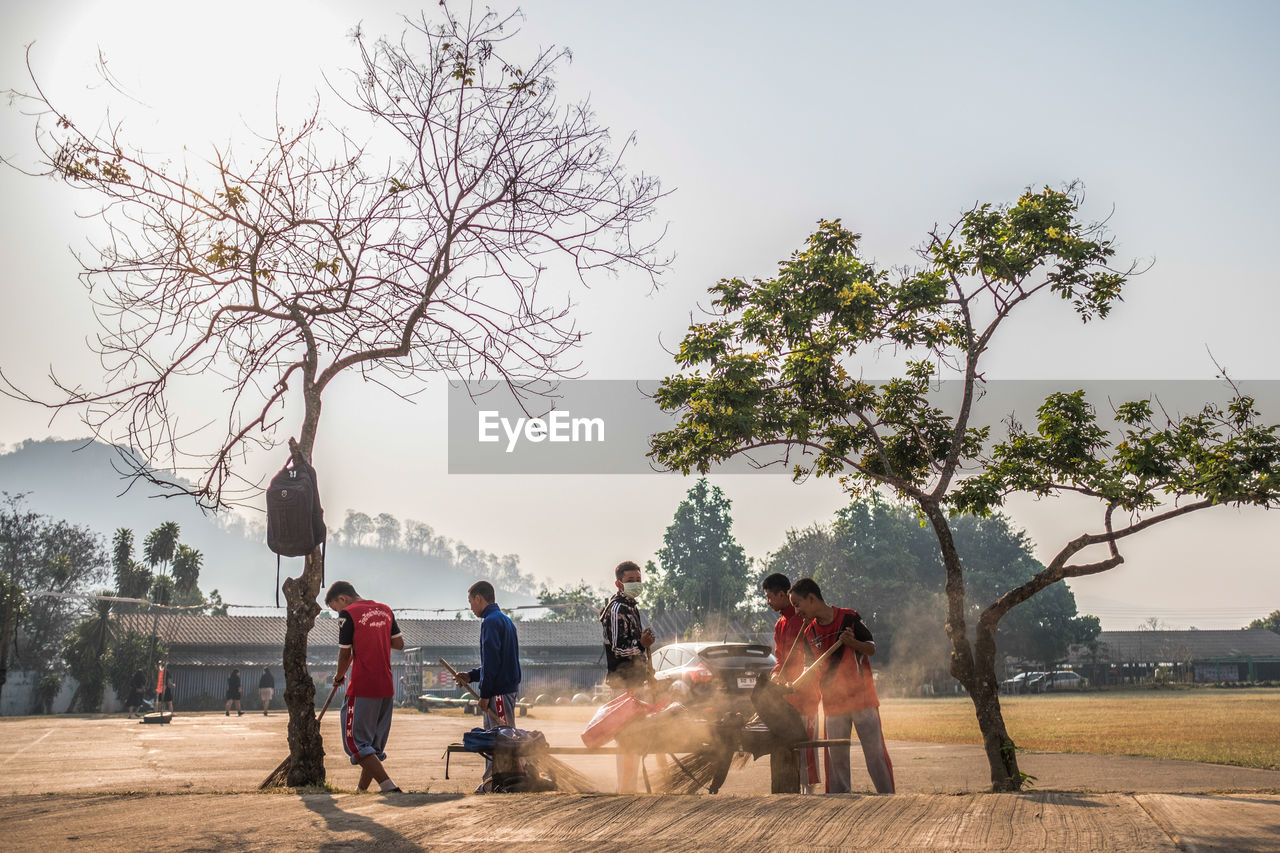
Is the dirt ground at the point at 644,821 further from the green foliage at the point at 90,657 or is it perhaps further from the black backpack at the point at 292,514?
the green foliage at the point at 90,657

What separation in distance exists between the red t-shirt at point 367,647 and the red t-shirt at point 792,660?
123 inches

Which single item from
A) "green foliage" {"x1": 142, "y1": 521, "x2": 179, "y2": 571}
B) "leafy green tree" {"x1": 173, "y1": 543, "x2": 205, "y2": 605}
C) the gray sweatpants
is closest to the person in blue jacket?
the gray sweatpants

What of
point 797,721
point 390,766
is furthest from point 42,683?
point 797,721

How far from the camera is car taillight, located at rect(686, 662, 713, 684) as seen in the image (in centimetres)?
1456

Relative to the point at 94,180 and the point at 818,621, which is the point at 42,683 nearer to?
the point at 94,180

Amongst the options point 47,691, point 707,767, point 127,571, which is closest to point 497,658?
point 707,767

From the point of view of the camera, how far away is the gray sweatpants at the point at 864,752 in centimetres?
722

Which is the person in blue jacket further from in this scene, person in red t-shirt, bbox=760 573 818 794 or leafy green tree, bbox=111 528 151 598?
leafy green tree, bbox=111 528 151 598

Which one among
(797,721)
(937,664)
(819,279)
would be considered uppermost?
(819,279)

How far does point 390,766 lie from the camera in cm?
1352

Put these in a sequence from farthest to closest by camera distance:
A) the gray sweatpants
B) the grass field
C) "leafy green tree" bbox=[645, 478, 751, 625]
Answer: "leafy green tree" bbox=[645, 478, 751, 625] < the grass field < the gray sweatpants

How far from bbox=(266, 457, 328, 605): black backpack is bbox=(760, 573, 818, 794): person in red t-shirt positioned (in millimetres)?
3767

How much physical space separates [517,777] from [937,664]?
220 ft

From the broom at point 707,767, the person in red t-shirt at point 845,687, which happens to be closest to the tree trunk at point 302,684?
the broom at point 707,767
